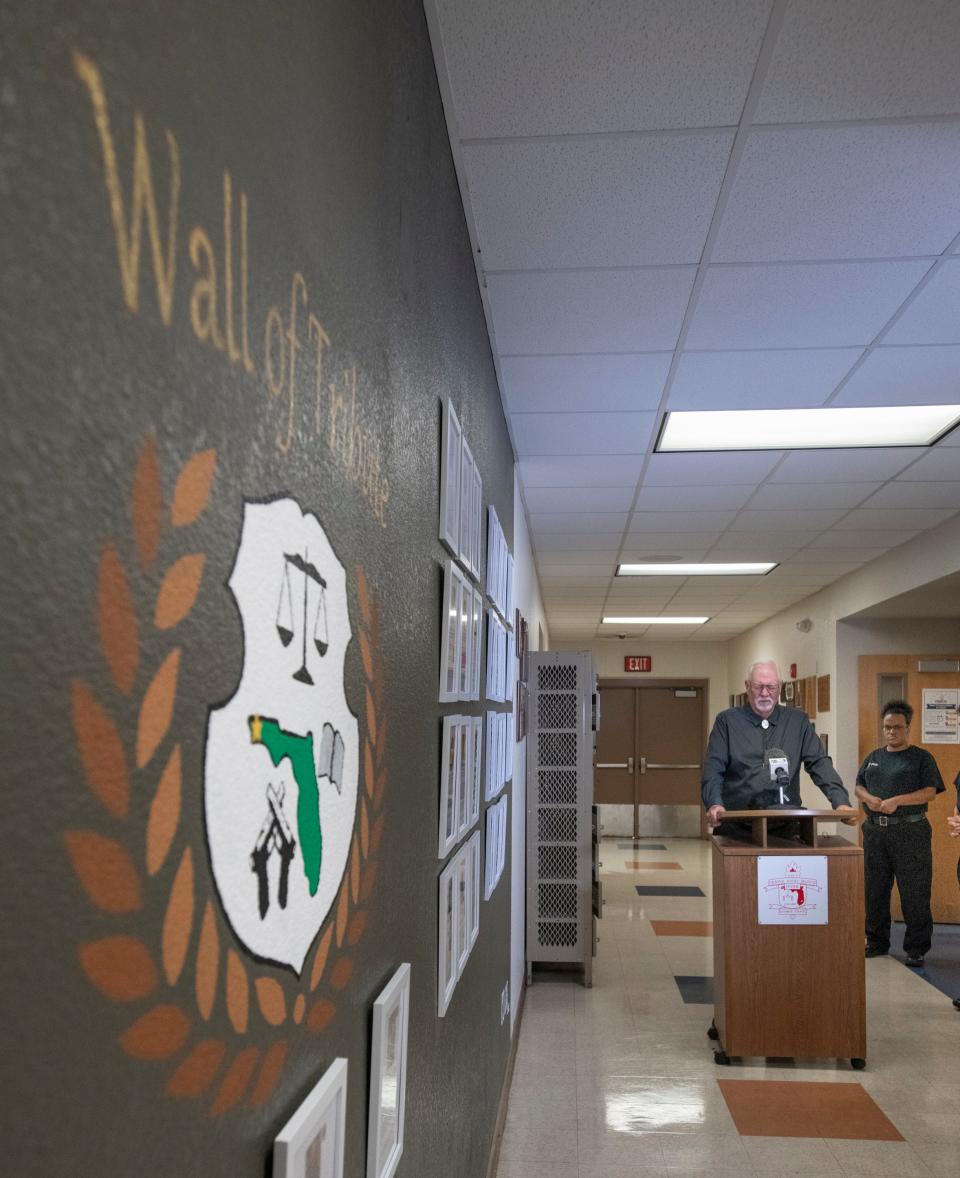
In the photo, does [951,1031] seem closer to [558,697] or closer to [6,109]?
[558,697]

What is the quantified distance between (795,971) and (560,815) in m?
1.90

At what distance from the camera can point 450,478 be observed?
2.03 meters

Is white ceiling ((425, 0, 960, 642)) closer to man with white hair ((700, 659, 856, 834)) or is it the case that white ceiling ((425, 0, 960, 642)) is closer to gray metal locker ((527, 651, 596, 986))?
man with white hair ((700, 659, 856, 834))

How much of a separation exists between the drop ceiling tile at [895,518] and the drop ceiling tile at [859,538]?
10cm

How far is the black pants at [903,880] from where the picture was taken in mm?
6262

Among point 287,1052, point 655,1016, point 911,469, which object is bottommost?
point 655,1016

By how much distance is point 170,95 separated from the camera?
654 millimetres

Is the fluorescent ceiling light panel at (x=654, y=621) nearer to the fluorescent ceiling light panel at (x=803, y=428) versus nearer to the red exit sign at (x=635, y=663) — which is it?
the red exit sign at (x=635, y=663)

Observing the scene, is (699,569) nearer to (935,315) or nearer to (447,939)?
(935,315)

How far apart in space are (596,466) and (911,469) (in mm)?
1513

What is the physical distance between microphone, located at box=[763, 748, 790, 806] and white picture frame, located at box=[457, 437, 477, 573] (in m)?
2.93

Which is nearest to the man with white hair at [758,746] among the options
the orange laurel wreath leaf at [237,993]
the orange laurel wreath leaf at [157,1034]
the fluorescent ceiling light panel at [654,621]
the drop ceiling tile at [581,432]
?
the drop ceiling tile at [581,432]

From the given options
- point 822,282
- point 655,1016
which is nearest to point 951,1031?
point 655,1016

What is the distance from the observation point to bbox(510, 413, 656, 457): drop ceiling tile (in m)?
4.23
